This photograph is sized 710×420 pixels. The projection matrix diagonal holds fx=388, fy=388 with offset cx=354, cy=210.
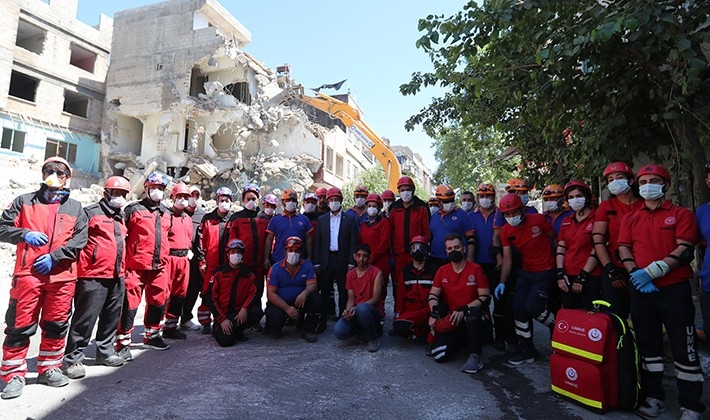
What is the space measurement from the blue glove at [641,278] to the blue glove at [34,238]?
17.0ft

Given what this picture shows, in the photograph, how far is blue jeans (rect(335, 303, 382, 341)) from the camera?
4848mm

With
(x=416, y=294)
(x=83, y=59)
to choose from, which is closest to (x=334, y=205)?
(x=416, y=294)

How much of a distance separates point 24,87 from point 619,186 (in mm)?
31354

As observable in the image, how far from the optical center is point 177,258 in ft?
16.6

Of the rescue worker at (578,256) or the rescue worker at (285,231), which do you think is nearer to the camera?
the rescue worker at (578,256)

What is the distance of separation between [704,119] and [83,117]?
105 feet

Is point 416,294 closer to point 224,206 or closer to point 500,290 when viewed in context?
point 500,290

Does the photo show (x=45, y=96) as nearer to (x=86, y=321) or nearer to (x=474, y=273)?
(x=86, y=321)

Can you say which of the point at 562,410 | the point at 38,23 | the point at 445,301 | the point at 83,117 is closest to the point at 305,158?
the point at 83,117

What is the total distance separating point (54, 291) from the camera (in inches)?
145

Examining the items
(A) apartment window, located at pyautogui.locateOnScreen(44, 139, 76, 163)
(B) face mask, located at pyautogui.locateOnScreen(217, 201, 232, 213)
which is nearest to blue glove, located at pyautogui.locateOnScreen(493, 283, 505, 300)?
(B) face mask, located at pyautogui.locateOnScreen(217, 201, 232, 213)

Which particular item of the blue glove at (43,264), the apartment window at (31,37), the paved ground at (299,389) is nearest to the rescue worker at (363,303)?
the paved ground at (299,389)

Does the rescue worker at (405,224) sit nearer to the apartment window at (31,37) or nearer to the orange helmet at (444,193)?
the orange helmet at (444,193)

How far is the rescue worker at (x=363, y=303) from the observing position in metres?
4.87
